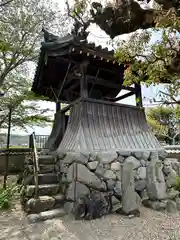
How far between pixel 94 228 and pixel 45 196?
1.37m

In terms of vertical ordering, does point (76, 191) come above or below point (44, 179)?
below

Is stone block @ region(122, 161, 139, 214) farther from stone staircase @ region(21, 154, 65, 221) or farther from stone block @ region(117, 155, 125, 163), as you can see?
stone staircase @ region(21, 154, 65, 221)

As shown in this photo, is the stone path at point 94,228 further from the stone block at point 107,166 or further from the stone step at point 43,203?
the stone block at point 107,166

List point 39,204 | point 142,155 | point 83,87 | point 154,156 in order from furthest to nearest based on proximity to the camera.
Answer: point 83,87
point 154,156
point 142,155
point 39,204

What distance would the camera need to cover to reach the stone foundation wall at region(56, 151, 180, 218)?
4.24m

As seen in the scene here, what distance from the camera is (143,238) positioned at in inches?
127

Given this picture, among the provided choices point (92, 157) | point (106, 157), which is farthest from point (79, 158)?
point (106, 157)

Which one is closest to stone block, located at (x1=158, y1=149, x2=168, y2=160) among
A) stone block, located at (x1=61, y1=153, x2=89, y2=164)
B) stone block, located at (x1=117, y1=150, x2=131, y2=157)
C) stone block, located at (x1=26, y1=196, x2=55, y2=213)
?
stone block, located at (x1=117, y1=150, x2=131, y2=157)

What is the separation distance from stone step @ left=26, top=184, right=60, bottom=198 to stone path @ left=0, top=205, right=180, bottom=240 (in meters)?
0.48

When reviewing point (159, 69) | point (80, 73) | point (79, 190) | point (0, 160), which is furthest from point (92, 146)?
point (0, 160)

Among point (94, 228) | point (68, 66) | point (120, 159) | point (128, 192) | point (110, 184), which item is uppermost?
point (68, 66)

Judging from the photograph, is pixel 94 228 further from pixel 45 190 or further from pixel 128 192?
pixel 45 190

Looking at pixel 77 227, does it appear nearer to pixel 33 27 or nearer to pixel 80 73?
pixel 80 73

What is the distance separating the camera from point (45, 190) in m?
4.46
